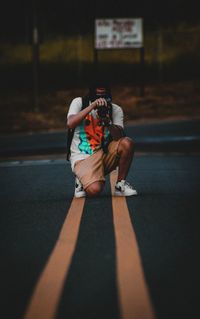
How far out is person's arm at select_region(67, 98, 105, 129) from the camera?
9531mm

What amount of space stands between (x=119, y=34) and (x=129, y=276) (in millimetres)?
28155

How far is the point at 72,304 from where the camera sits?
4867mm

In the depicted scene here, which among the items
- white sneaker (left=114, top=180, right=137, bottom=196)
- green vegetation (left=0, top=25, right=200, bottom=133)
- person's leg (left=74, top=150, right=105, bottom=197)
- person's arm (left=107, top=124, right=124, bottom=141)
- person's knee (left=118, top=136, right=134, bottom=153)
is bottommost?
green vegetation (left=0, top=25, right=200, bottom=133)

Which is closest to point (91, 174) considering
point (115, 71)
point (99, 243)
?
point (99, 243)

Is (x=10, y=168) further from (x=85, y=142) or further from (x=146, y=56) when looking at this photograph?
(x=146, y=56)

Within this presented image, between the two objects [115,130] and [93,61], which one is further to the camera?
[93,61]

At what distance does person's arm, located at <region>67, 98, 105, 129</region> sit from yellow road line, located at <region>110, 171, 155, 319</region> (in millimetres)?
1632

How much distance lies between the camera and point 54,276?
564 centimetres

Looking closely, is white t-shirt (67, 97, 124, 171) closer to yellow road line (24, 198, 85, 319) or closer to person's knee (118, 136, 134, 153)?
person's knee (118, 136, 134, 153)

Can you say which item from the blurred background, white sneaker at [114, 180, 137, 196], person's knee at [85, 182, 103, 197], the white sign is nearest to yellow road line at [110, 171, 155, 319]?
person's knee at [85, 182, 103, 197]

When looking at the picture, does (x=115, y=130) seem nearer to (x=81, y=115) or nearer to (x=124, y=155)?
(x=124, y=155)

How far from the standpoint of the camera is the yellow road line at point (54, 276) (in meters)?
4.73

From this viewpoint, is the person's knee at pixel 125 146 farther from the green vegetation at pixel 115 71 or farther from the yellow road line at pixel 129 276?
the green vegetation at pixel 115 71

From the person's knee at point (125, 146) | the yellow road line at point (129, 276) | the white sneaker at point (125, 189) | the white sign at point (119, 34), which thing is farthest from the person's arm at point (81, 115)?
the white sign at point (119, 34)
